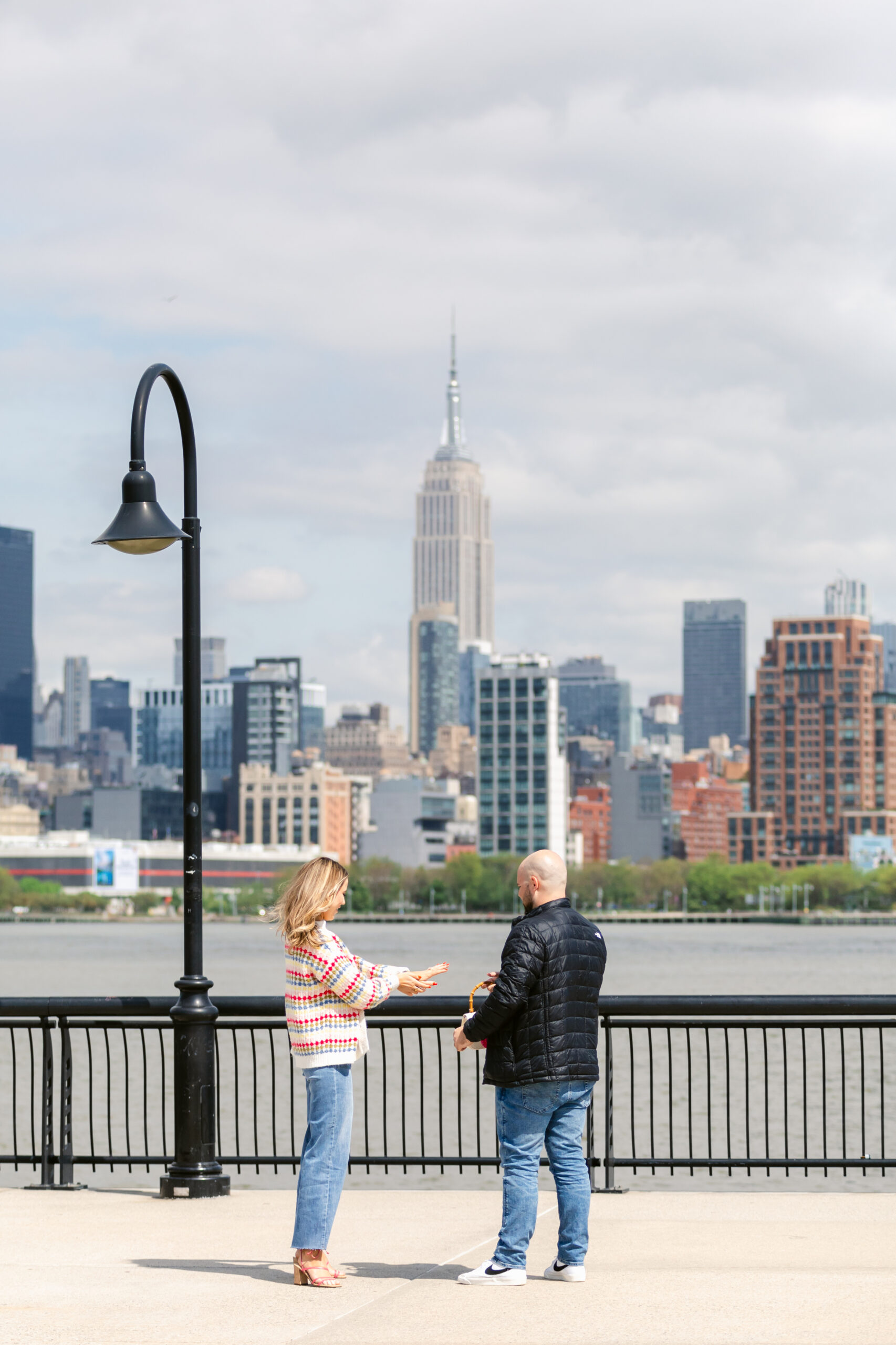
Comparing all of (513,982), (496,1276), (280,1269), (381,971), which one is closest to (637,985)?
(280,1269)

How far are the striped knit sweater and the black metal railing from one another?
8.18 ft

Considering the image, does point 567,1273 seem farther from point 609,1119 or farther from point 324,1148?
point 609,1119

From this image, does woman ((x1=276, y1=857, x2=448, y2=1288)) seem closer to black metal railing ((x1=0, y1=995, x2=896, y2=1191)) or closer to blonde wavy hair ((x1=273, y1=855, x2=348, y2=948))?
blonde wavy hair ((x1=273, y1=855, x2=348, y2=948))

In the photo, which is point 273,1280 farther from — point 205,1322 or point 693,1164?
point 693,1164

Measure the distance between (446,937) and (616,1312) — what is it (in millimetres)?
158588

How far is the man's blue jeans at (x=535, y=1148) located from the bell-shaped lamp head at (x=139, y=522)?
173 inches

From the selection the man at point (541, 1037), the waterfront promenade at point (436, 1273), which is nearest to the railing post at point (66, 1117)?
the waterfront promenade at point (436, 1273)

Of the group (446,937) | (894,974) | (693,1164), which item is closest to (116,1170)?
(693,1164)

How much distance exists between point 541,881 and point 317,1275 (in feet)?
7.74

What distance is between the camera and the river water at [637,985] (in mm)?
28766

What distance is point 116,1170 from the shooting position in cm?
2761

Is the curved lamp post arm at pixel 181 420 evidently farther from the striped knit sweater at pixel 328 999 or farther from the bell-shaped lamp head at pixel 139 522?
the striped knit sweater at pixel 328 999

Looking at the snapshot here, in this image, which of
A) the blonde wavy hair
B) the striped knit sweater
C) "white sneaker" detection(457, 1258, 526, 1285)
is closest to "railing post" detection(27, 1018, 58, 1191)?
the striped knit sweater

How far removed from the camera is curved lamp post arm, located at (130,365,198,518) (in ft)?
41.3
